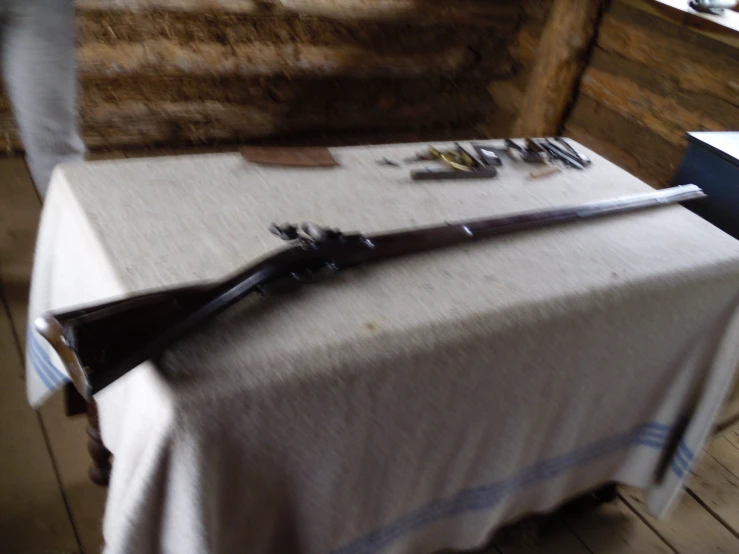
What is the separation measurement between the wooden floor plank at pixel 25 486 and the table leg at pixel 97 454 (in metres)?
0.08

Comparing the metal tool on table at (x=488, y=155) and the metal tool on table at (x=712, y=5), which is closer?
the metal tool on table at (x=488, y=155)

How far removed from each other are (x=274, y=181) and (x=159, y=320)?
0.44 meters

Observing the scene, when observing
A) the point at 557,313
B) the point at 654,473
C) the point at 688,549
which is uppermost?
the point at 557,313

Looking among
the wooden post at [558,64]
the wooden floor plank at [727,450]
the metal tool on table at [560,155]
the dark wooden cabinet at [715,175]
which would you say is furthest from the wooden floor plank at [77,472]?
the wooden post at [558,64]

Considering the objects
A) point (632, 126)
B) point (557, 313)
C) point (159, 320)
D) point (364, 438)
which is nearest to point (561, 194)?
point (557, 313)

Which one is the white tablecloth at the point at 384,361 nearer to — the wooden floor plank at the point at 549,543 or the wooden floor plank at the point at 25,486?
the wooden floor plank at the point at 549,543

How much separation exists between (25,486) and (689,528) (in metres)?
1.39

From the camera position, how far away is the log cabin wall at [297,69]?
2.36 metres

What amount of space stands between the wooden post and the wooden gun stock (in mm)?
1804

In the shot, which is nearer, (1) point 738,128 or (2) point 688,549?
(2) point 688,549

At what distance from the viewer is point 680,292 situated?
1.06m

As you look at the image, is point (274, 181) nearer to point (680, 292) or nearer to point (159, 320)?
point (159, 320)

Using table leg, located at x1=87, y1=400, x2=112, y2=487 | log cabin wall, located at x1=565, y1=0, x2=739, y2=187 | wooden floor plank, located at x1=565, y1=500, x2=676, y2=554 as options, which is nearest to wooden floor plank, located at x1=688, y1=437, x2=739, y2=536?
wooden floor plank, located at x1=565, y1=500, x2=676, y2=554

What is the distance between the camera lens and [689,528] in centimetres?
152
